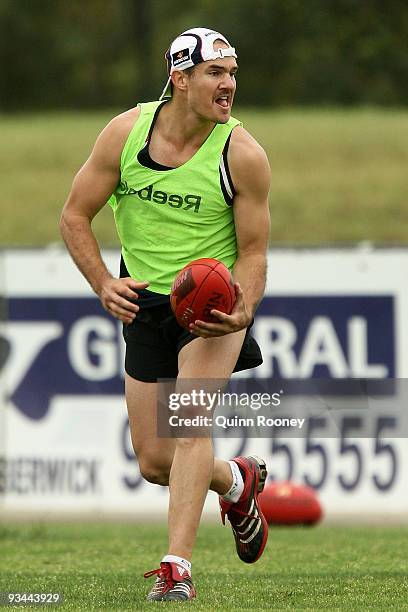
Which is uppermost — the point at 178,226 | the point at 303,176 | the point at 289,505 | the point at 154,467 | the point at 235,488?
the point at 303,176

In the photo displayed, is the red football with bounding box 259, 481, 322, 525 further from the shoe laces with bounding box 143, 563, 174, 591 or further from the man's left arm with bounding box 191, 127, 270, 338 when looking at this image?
the shoe laces with bounding box 143, 563, 174, 591

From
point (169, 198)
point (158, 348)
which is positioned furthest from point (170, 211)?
point (158, 348)

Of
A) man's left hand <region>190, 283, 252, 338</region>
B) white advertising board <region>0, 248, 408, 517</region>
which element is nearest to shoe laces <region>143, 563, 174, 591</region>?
man's left hand <region>190, 283, 252, 338</region>

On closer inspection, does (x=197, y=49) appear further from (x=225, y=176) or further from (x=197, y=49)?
(x=225, y=176)

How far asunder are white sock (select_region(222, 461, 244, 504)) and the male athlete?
142 millimetres

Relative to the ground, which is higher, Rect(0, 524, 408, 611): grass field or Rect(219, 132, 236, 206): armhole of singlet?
Rect(219, 132, 236, 206): armhole of singlet

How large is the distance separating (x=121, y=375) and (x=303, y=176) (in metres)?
8.88

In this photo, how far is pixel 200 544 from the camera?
30.7 ft

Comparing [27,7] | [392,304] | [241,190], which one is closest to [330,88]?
[27,7]

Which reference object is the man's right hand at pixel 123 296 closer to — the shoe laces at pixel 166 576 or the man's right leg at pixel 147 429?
the man's right leg at pixel 147 429

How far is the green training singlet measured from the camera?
6.46 metres

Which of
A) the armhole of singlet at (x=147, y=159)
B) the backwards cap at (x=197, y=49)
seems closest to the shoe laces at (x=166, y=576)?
the armhole of singlet at (x=147, y=159)

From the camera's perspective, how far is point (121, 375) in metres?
11.8

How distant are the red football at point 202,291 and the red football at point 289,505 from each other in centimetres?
494
